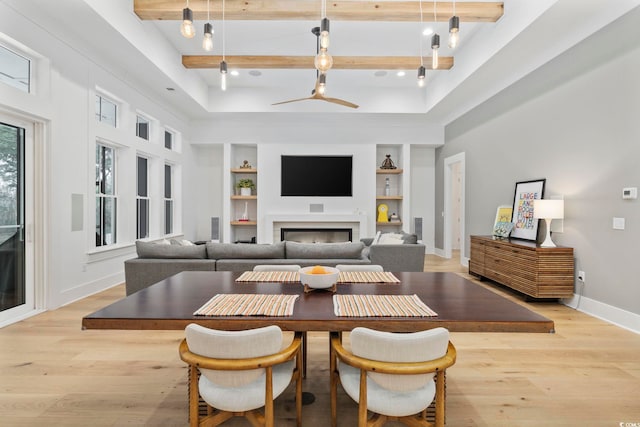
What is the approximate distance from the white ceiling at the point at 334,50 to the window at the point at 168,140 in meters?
0.57

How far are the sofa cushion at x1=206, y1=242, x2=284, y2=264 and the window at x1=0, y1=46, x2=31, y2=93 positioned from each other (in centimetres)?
238

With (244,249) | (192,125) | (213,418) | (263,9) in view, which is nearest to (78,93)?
(263,9)

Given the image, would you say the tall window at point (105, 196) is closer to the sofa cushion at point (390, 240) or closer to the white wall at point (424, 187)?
the sofa cushion at point (390, 240)

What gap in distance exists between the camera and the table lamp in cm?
383

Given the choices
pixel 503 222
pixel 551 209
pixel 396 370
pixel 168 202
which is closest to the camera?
pixel 396 370

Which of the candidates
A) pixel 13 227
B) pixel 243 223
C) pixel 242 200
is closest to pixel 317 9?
pixel 13 227

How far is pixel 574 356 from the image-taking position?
8.52 ft

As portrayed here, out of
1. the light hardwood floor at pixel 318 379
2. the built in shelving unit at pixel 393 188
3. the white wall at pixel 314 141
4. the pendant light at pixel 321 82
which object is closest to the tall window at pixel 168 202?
the white wall at pixel 314 141

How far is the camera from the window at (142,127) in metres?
5.74

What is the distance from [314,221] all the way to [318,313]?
6124 millimetres

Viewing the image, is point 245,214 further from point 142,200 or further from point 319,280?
point 319,280

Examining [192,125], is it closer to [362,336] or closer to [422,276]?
[422,276]

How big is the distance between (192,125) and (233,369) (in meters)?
7.29

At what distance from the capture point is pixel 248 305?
1531 mm
